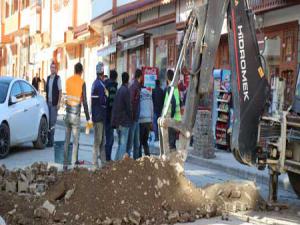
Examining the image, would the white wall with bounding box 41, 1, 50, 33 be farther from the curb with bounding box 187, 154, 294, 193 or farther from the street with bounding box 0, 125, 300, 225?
the curb with bounding box 187, 154, 294, 193

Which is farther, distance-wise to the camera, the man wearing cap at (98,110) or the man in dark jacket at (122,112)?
the man wearing cap at (98,110)

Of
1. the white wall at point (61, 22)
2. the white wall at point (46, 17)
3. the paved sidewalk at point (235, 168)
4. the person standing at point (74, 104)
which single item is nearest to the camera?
the paved sidewalk at point (235, 168)

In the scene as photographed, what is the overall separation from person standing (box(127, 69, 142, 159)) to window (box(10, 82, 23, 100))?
3.31m

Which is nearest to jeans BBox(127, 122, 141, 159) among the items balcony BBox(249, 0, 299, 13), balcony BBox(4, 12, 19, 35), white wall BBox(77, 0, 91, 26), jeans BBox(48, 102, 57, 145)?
jeans BBox(48, 102, 57, 145)

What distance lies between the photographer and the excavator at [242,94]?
340 inches

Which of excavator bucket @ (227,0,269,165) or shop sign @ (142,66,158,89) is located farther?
shop sign @ (142,66,158,89)

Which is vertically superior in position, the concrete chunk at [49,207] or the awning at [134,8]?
the awning at [134,8]

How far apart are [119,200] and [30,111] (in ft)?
25.0

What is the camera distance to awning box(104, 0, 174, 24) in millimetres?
22144

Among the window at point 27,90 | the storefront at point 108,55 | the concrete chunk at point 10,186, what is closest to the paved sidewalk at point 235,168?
the window at point 27,90

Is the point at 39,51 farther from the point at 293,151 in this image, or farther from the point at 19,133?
the point at 293,151

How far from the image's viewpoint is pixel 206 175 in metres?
12.6

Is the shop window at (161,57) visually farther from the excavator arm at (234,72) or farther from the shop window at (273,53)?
the excavator arm at (234,72)

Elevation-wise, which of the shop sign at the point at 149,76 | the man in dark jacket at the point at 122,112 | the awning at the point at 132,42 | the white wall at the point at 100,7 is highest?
the white wall at the point at 100,7
